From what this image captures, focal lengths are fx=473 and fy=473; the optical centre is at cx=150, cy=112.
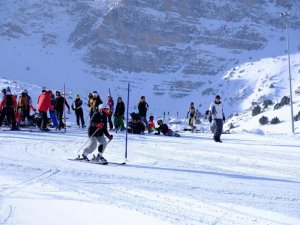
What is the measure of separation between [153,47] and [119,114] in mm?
99658

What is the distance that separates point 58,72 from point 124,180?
91.2 metres

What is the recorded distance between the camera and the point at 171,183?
8039 millimetres

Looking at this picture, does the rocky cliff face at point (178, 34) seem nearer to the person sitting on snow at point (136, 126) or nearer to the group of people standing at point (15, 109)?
the person sitting on snow at point (136, 126)

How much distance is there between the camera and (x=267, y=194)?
7.34 meters

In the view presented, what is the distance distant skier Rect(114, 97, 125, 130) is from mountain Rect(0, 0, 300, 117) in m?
61.7

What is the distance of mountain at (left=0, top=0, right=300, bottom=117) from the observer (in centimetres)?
9338

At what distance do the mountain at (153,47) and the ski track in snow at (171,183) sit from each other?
70537 millimetres

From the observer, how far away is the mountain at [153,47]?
93375 mm

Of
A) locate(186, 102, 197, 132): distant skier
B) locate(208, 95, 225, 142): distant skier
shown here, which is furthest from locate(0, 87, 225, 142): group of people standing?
locate(186, 102, 197, 132): distant skier

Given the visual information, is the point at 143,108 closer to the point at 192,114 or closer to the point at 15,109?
the point at 192,114

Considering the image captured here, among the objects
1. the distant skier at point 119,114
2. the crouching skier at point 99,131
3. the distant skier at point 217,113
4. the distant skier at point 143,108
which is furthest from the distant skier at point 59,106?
the crouching skier at point 99,131

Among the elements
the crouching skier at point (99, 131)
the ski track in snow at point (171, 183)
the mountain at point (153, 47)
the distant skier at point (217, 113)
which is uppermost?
the mountain at point (153, 47)

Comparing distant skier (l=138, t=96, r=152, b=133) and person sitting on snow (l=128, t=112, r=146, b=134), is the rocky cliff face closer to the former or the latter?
distant skier (l=138, t=96, r=152, b=133)

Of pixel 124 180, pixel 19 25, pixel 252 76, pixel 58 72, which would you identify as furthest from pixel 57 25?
pixel 124 180
